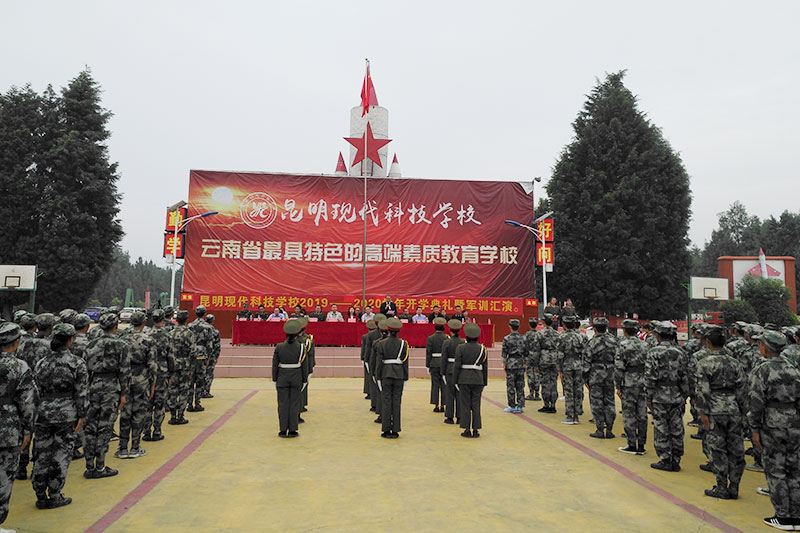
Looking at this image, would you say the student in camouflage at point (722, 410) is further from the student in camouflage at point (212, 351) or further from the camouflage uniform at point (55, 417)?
the student in camouflage at point (212, 351)

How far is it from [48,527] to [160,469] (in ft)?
5.22

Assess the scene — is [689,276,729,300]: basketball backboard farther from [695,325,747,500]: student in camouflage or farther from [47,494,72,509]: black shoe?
[47,494,72,509]: black shoe

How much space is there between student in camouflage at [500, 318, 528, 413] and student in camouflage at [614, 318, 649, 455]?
2678 millimetres

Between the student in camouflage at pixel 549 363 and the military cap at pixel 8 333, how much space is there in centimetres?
803

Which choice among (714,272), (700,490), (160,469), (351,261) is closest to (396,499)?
(160,469)

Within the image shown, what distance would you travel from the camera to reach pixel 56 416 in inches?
171

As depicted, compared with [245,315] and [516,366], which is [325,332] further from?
[516,366]

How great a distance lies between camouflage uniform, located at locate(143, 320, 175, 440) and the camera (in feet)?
22.2

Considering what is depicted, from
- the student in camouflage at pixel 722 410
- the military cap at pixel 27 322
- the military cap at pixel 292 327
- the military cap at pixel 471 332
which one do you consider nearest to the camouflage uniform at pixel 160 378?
the military cap at pixel 27 322

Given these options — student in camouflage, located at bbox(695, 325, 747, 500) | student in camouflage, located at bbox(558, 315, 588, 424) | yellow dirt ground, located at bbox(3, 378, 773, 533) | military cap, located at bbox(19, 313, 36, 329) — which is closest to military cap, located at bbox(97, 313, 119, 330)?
military cap, located at bbox(19, 313, 36, 329)

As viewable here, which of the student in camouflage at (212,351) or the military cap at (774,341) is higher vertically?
the military cap at (774,341)

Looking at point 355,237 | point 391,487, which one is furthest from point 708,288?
point 391,487

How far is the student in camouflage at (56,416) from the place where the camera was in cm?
432

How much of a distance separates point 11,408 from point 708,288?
30392mm
